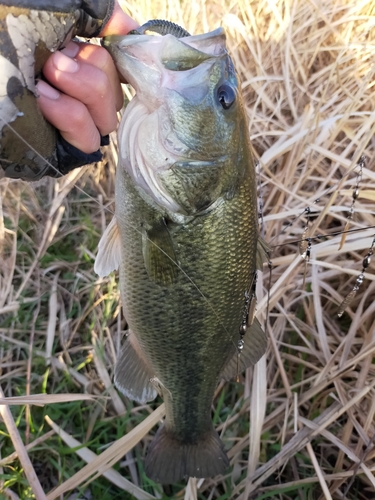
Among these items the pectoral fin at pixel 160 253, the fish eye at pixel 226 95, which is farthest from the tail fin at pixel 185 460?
the fish eye at pixel 226 95

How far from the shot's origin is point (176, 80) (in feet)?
4.28

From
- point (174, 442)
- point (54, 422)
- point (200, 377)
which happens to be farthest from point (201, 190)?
point (54, 422)

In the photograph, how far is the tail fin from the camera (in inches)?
70.0

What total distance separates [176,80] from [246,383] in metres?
1.58

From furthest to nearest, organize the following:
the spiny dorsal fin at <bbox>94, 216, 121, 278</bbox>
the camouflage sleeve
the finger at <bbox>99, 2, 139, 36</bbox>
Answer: the spiny dorsal fin at <bbox>94, 216, 121, 278</bbox>
the finger at <bbox>99, 2, 139, 36</bbox>
the camouflage sleeve

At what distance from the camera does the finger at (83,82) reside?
4.13ft

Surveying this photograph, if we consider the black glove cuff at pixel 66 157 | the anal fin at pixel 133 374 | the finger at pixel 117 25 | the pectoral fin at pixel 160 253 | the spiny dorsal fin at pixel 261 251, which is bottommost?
the anal fin at pixel 133 374

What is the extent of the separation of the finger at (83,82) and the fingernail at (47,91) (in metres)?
0.02

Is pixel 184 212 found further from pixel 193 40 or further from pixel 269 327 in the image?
pixel 269 327

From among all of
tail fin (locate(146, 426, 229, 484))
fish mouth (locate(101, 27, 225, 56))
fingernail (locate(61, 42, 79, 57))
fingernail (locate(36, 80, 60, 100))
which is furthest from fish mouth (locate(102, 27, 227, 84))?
tail fin (locate(146, 426, 229, 484))

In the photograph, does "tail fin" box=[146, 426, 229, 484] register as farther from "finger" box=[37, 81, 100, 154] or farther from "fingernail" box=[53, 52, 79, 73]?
"fingernail" box=[53, 52, 79, 73]

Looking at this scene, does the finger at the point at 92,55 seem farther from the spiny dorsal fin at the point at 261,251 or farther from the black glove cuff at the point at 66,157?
the spiny dorsal fin at the point at 261,251

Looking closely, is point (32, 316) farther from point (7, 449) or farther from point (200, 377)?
point (200, 377)

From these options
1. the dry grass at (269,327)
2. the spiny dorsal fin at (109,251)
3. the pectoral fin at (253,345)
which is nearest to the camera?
the spiny dorsal fin at (109,251)
